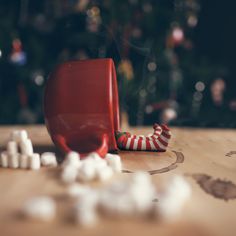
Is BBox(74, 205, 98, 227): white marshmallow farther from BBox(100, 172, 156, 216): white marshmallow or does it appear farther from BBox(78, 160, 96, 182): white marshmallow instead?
BBox(78, 160, 96, 182): white marshmallow

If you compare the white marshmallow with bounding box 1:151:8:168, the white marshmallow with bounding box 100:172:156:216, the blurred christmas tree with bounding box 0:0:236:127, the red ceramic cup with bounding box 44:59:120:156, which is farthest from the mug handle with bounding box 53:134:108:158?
the blurred christmas tree with bounding box 0:0:236:127

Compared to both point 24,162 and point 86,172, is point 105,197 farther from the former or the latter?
point 24,162

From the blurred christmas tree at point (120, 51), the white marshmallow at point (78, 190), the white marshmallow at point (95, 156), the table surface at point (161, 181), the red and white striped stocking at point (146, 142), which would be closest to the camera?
the table surface at point (161, 181)

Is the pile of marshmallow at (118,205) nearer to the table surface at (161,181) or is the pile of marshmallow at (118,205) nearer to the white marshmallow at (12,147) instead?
the table surface at (161,181)

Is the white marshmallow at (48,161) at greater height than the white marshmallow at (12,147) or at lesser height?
lesser

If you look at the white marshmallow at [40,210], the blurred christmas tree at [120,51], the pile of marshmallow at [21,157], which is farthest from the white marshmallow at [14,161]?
the blurred christmas tree at [120,51]

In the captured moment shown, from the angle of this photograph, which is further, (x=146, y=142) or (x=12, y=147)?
(x=146, y=142)

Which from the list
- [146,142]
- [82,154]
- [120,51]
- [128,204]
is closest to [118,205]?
[128,204]
